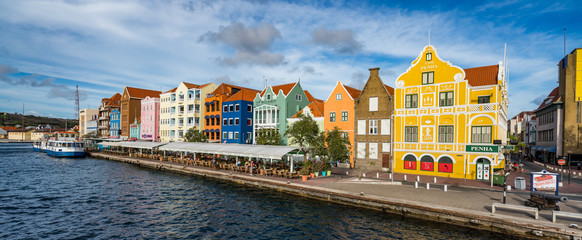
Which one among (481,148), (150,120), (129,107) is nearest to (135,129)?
(129,107)

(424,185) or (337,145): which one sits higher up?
(337,145)

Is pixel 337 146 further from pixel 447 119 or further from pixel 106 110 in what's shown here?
pixel 106 110

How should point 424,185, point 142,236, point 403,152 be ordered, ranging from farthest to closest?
point 403,152, point 424,185, point 142,236

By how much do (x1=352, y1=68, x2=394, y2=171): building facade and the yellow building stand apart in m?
1.51

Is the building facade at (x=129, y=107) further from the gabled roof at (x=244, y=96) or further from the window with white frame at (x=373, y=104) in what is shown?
the window with white frame at (x=373, y=104)

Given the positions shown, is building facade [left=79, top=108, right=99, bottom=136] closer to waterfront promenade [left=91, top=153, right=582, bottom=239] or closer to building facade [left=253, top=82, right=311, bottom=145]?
building facade [left=253, top=82, right=311, bottom=145]

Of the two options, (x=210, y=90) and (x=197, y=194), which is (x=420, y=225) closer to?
(x=197, y=194)

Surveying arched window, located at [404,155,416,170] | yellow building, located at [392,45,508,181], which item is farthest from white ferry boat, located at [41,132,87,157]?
arched window, located at [404,155,416,170]

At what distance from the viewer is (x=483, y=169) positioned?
106 feet

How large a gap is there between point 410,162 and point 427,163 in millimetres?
2006

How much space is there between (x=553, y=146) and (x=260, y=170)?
55.4 m

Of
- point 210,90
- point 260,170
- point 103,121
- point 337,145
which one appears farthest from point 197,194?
point 103,121

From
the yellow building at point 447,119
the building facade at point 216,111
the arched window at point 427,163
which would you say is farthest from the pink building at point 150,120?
the arched window at point 427,163

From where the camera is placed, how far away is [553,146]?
55.2m
